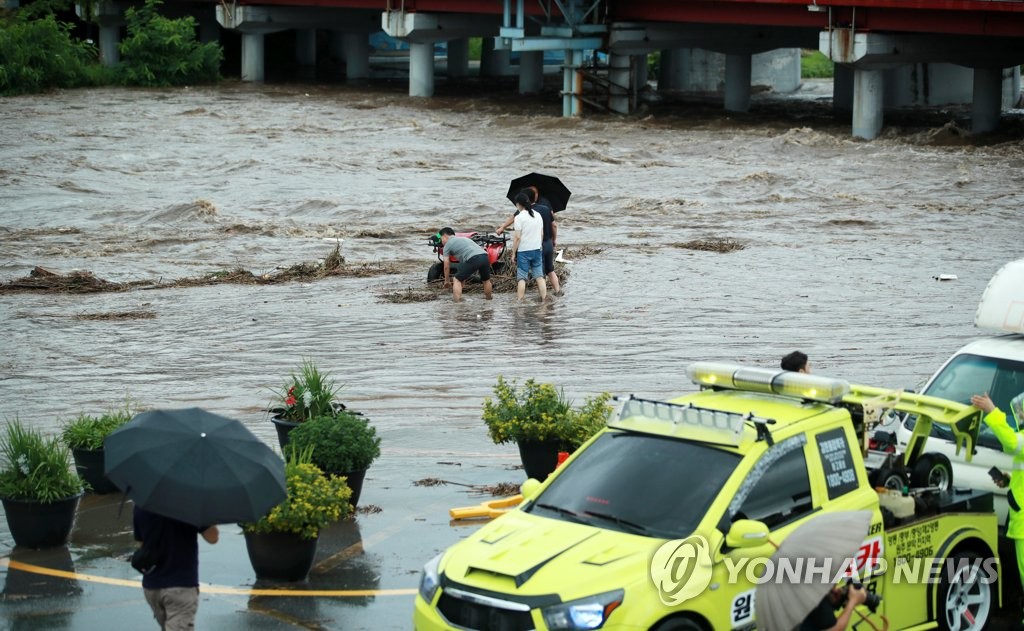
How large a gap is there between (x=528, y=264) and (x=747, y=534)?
1518cm

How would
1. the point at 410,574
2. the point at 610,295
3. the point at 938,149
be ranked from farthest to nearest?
the point at 938,149 → the point at 610,295 → the point at 410,574

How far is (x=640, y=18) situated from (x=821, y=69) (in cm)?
3276

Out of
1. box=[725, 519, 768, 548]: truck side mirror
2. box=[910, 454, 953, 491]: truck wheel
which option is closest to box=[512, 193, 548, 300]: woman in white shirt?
box=[910, 454, 953, 491]: truck wheel

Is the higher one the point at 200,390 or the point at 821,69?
the point at 821,69

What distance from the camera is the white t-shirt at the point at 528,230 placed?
850 inches

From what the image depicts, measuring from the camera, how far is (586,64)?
177 ft

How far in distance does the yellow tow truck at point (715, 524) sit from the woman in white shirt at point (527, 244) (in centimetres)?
1285

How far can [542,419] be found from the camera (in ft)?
38.6

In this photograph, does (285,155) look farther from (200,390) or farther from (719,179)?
(200,390)

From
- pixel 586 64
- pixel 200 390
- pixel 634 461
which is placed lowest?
pixel 200 390

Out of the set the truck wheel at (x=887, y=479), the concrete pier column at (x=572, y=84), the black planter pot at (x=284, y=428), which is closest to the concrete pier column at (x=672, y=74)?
the concrete pier column at (x=572, y=84)

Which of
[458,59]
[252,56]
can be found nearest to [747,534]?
[252,56]

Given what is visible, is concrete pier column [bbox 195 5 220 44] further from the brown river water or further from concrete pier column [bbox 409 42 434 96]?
concrete pier column [bbox 409 42 434 96]

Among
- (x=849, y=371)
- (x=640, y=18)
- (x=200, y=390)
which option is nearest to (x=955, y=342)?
(x=849, y=371)
